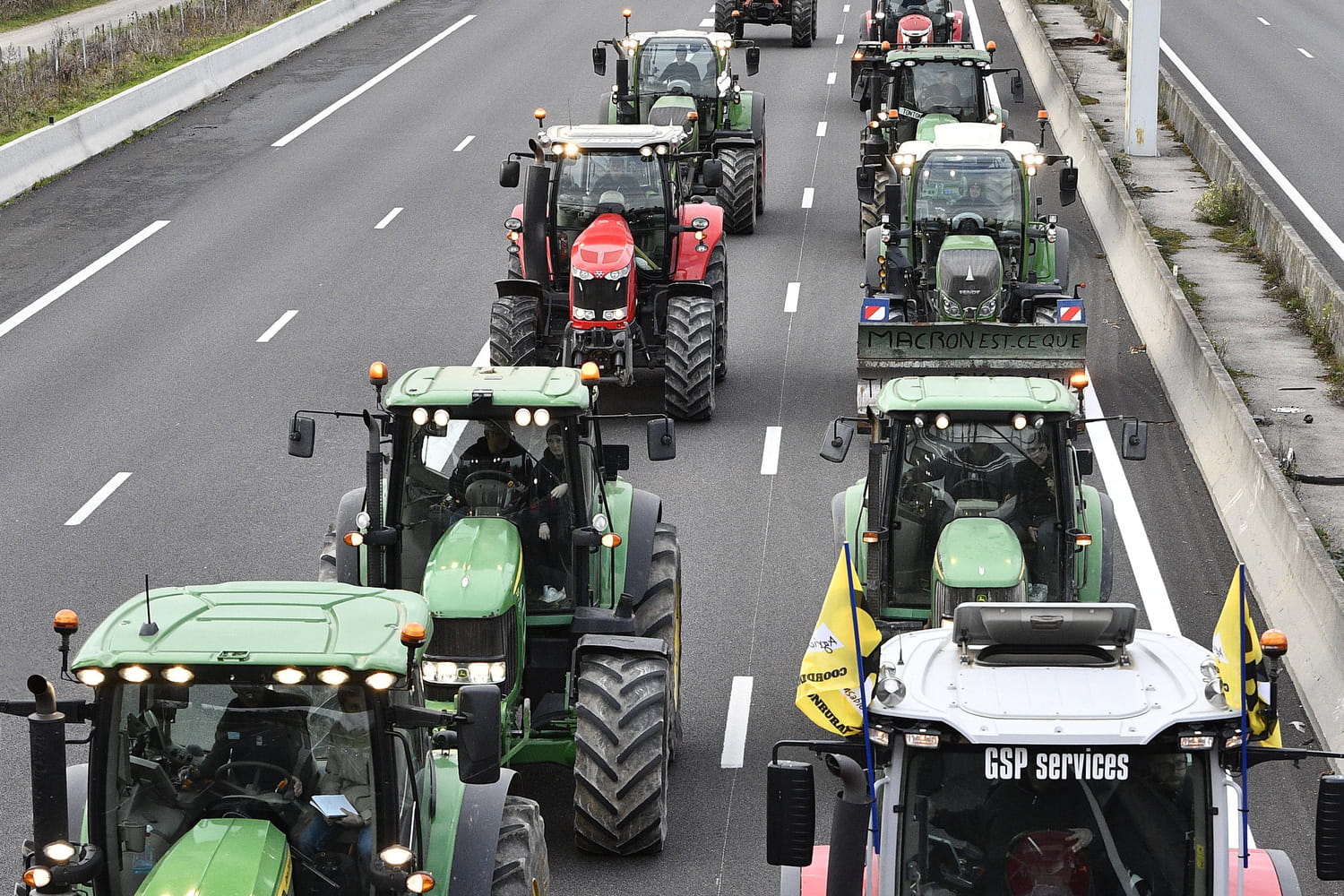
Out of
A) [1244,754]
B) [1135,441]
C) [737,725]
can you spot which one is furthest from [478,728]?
[1135,441]

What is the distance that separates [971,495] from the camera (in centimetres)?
1195

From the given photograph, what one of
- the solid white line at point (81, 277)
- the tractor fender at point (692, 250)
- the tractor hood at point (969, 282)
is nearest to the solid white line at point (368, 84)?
the solid white line at point (81, 277)

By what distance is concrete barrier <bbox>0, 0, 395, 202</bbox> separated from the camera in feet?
100

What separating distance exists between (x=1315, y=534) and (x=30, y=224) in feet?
67.2

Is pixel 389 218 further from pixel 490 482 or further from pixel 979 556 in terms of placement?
pixel 979 556

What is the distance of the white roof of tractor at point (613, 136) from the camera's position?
1948 cm

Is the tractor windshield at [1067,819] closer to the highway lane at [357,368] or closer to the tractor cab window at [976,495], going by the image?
the highway lane at [357,368]

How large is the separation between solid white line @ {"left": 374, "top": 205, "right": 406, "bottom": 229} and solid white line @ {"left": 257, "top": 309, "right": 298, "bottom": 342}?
468 cm

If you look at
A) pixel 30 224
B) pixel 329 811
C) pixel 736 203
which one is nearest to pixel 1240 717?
pixel 329 811

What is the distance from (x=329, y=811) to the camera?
7293 millimetres

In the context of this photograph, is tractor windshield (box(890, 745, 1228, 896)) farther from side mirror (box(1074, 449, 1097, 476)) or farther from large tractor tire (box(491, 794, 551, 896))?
side mirror (box(1074, 449, 1097, 476))

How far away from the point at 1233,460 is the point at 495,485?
319 inches

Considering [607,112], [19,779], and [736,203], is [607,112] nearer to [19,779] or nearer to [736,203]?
[736,203]

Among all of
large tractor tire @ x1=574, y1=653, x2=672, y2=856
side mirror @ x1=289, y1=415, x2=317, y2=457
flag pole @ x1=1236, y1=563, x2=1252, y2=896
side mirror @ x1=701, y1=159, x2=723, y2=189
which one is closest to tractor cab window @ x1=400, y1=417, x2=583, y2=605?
large tractor tire @ x1=574, y1=653, x2=672, y2=856
